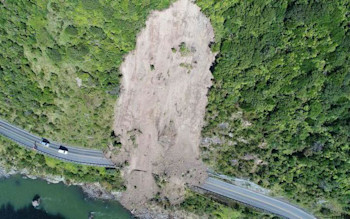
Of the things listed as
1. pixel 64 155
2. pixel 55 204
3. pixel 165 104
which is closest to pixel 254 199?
pixel 165 104

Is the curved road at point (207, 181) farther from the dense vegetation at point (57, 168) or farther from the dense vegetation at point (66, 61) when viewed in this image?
the dense vegetation at point (66, 61)

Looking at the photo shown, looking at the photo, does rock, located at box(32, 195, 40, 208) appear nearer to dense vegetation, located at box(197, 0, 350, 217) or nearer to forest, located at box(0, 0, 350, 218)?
forest, located at box(0, 0, 350, 218)

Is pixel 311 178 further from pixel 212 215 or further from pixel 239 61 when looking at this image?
pixel 239 61

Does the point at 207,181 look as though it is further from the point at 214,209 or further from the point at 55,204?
the point at 55,204

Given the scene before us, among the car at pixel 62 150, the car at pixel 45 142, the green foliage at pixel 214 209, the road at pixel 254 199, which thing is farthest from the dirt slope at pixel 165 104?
the car at pixel 45 142

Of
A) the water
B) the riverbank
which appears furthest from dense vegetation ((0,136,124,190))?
the water

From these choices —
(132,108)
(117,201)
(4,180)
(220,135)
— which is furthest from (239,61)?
(4,180)
